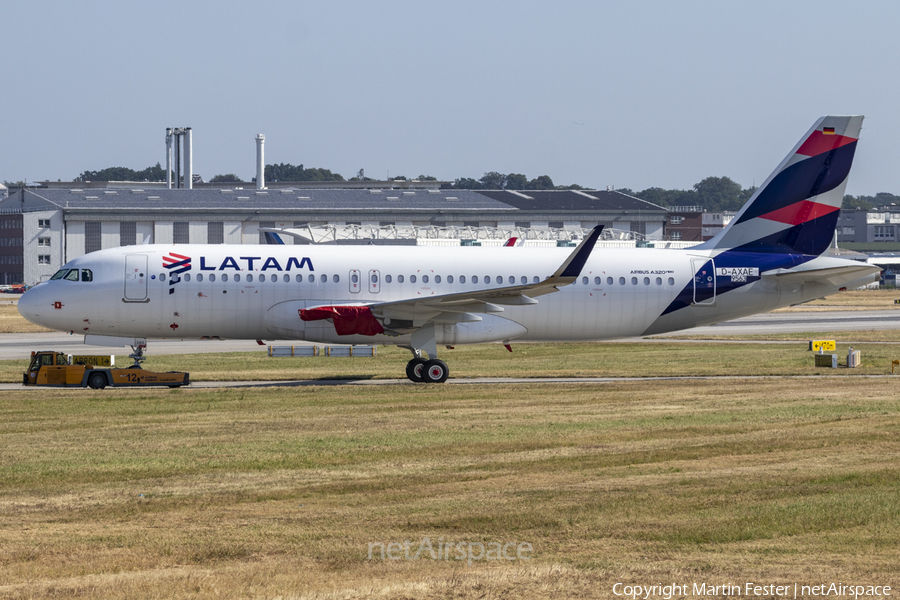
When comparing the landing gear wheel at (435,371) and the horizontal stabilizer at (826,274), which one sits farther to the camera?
the horizontal stabilizer at (826,274)

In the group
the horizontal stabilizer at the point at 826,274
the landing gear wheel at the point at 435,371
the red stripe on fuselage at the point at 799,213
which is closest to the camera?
the landing gear wheel at the point at 435,371

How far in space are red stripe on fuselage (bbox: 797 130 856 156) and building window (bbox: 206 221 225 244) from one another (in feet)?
335

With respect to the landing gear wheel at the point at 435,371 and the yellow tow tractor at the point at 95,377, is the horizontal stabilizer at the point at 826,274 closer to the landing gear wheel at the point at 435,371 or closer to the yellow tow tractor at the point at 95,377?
the landing gear wheel at the point at 435,371

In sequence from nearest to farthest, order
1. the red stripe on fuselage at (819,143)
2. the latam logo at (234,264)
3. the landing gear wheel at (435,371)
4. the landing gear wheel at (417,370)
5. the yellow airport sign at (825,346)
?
1. the latam logo at (234,264)
2. the landing gear wheel at (435,371)
3. the landing gear wheel at (417,370)
4. the red stripe on fuselage at (819,143)
5. the yellow airport sign at (825,346)

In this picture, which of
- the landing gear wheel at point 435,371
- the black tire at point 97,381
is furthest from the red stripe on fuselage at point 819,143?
the black tire at point 97,381

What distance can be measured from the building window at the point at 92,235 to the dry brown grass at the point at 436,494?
106814 millimetres

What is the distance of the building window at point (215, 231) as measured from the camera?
13238cm

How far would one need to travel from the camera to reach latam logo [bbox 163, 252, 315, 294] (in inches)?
1439

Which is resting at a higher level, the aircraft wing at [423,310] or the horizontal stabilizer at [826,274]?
the horizontal stabilizer at [826,274]

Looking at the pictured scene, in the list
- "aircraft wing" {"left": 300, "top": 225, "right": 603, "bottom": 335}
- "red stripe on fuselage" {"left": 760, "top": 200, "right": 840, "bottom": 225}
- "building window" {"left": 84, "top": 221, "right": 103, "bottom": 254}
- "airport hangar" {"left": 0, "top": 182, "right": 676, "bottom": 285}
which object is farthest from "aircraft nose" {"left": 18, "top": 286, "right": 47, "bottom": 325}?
"building window" {"left": 84, "top": 221, "right": 103, "bottom": 254}

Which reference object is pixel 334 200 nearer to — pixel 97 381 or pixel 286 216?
pixel 286 216

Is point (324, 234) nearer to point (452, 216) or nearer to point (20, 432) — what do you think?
point (452, 216)

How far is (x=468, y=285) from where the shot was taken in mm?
37969

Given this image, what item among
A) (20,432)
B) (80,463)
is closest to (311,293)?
(20,432)
